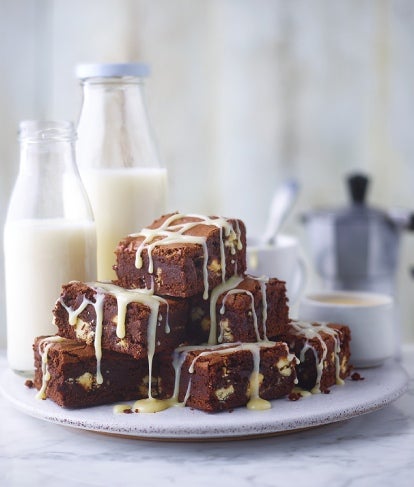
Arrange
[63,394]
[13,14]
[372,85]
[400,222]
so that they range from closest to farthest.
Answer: [63,394] < [400,222] < [13,14] < [372,85]

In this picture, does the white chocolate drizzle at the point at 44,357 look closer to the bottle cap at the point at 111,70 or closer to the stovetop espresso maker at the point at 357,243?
the bottle cap at the point at 111,70

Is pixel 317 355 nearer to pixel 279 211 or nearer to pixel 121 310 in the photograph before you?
pixel 121 310

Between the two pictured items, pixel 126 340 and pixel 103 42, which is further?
pixel 103 42

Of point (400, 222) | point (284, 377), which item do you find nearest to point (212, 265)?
point (284, 377)

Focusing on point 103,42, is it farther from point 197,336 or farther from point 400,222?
point 197,336

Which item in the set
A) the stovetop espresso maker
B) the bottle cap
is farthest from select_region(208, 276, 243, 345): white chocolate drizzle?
the stovetop espresso maker

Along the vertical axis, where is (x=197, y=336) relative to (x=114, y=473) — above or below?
above

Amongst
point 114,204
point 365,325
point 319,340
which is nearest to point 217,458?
point 319,340
